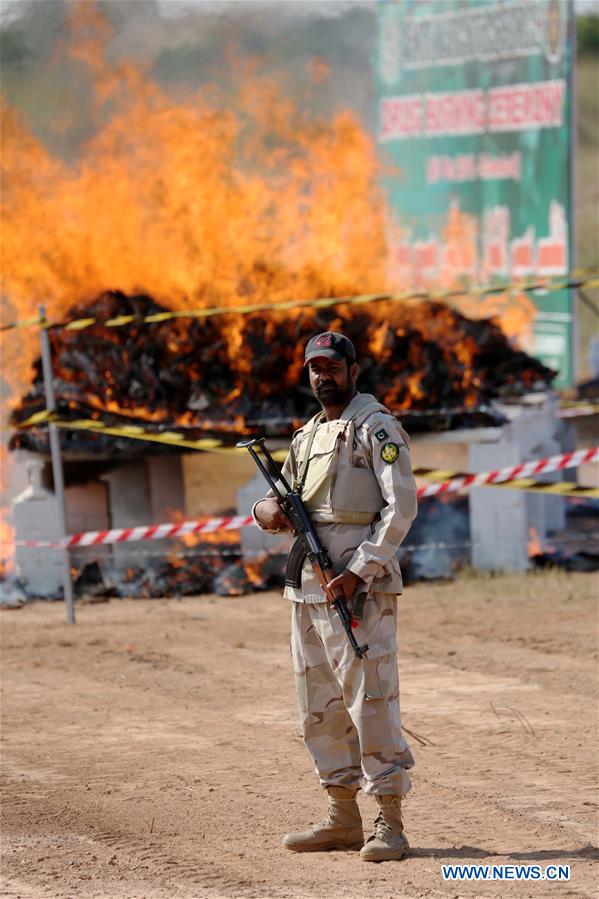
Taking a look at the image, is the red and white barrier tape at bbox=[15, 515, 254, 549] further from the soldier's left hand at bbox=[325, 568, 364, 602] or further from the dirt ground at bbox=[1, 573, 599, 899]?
the soldier's left hand at bbox=[325, 568, 364, 602]

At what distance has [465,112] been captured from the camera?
23047 millimetres

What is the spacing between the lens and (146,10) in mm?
16156

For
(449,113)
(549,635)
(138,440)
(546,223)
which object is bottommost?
(549,635)

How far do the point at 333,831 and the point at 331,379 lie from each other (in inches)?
65.9

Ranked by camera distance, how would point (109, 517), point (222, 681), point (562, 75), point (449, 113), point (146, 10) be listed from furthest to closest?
point (449, 113) < point (562, 75) < point (146, 10) < point (109, 517) < point (222, 681)

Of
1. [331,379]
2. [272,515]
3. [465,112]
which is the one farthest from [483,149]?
[272,515]

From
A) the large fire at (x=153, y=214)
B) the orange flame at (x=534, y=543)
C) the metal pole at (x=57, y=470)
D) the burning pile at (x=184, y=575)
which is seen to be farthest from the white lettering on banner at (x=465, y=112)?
the metal pole at (x=57, y=470)

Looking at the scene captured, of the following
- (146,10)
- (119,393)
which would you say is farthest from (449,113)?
(119,393)

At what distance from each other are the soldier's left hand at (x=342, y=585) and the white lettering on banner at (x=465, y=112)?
60.5ft

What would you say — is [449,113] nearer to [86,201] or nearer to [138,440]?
[86,201]

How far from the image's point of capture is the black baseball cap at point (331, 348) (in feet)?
15.9

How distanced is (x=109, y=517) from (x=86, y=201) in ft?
12.1

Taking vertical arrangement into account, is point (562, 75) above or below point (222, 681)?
above

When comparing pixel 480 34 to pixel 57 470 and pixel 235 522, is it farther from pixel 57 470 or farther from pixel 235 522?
pixel 235 522
